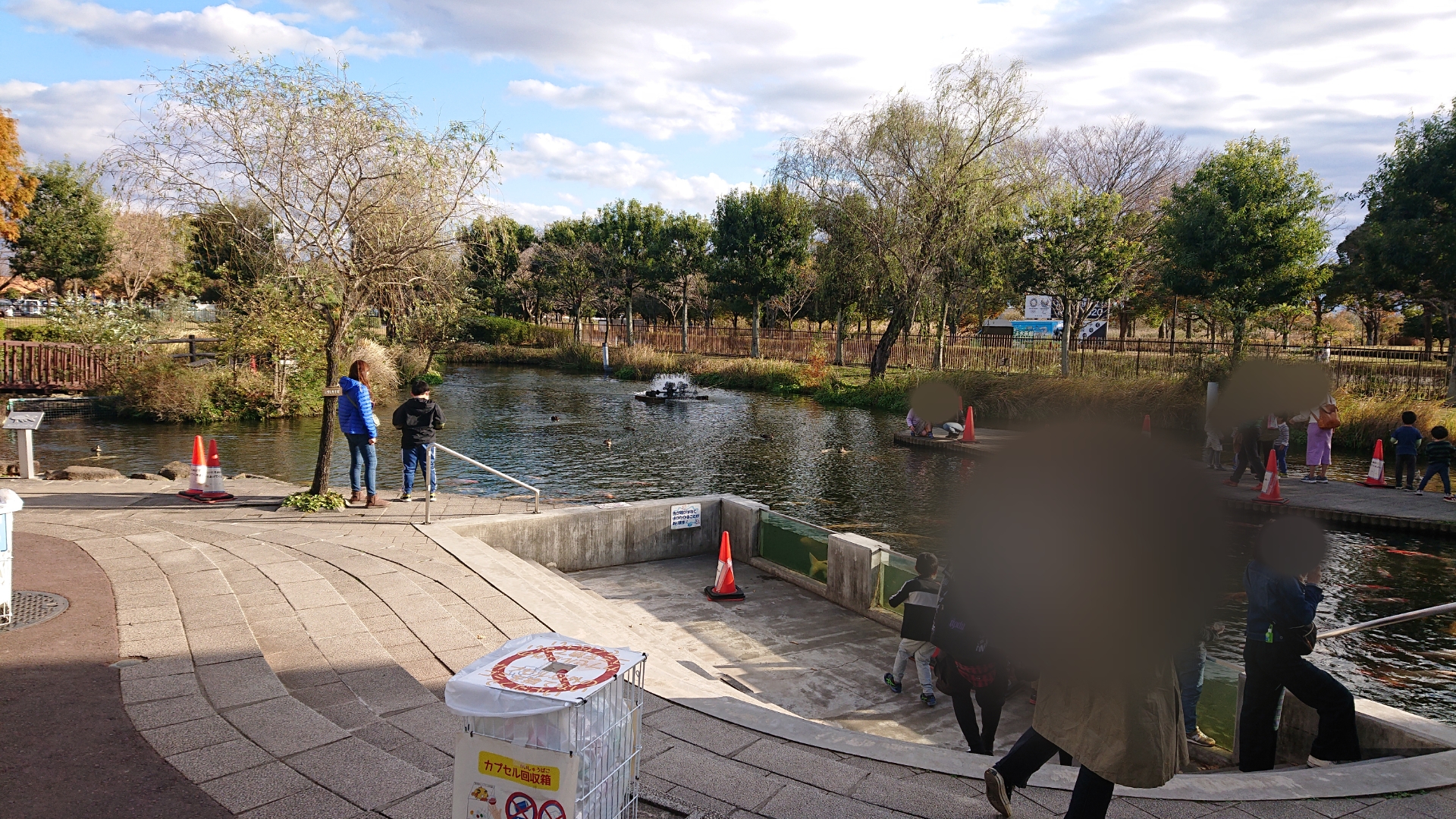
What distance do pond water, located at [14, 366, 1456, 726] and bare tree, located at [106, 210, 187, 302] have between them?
2392cm

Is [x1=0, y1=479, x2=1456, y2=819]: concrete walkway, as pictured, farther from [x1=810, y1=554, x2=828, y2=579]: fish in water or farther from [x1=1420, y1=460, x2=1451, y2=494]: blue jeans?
[x1=1420, y1=460, x2=1451, y2=494]: blue jeans

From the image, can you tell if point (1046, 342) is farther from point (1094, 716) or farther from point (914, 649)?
point (1094, 716)

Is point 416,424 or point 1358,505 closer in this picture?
point 416,424

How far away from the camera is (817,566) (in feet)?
31.5

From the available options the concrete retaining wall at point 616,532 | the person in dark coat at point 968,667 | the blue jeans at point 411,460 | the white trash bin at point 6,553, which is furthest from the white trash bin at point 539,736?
the blue jeans at point 411,460

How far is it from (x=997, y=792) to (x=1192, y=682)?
313 cm

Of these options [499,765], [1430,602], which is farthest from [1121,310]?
[499,765]

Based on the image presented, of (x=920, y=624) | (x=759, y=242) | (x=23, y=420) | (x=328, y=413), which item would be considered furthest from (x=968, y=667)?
(x=759, y=242)

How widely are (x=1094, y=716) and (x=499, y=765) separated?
221cm

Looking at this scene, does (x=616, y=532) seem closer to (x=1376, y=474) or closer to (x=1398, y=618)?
(x=1398, y=618)

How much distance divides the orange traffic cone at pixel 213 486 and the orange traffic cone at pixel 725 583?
6.38 meters

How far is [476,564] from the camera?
794 cm

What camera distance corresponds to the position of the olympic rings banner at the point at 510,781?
2.73 metres

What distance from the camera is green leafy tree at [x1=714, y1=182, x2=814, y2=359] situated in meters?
42.3
